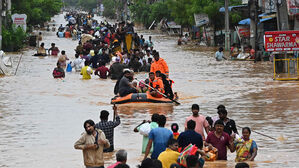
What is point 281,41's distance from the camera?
29719 millimetres

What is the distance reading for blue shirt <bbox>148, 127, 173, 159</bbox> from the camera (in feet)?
37.7

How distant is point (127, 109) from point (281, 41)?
10232 millimetres

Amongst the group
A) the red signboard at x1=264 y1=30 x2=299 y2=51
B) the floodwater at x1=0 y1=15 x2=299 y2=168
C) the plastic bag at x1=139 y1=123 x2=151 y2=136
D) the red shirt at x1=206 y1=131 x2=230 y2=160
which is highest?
the red signboard at x1=264 y1=30 x2=299 y2=51

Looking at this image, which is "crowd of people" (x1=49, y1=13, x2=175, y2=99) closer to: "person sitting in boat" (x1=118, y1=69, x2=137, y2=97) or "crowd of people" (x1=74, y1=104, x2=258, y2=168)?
"person sitting in boat" (x1=118, y1=69, x2=137, y2=97)

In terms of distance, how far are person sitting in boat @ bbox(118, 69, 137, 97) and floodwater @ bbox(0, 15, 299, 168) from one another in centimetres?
48

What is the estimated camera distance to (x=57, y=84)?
99.9ft

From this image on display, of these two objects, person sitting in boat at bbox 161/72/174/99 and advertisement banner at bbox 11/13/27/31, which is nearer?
person sitting in boat at bbox 161/72/174/99

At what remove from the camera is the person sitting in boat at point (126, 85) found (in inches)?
860

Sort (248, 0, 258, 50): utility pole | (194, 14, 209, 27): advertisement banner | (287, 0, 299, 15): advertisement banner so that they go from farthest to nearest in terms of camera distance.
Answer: (194, 14, 209, 27): advertisement banner → (248, 0, 258, 50): utility pole → (287, 0, 299, 15): advertisement banner

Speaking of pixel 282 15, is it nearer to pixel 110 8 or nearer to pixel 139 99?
pixel 139 99

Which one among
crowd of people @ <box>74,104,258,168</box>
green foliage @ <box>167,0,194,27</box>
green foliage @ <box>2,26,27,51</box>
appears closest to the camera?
crowd of people @ <box>74,104,258,168</box>

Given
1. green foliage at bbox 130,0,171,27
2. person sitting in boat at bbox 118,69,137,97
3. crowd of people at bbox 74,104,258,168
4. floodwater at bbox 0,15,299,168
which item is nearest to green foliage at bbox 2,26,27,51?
floodwater at bbox 0,15,299,168

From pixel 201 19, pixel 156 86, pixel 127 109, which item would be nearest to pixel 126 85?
pixel 127 109

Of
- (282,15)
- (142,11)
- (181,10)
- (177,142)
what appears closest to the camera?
(177,142)
